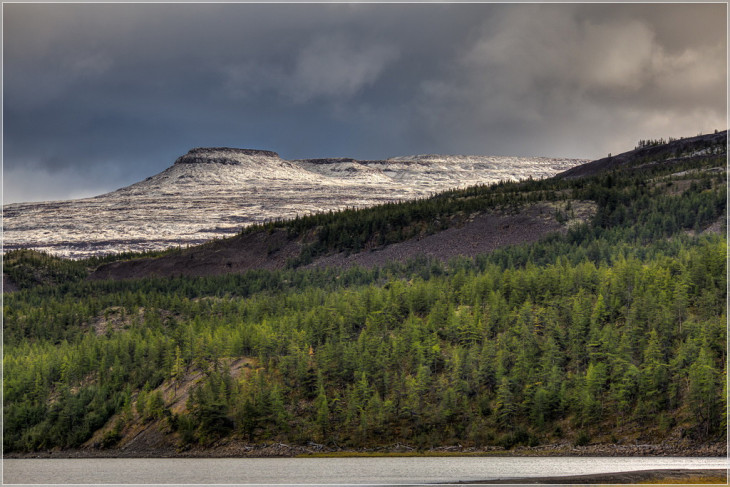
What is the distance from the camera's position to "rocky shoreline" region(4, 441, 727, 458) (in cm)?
6494

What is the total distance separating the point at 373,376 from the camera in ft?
276

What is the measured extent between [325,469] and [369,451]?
816cm

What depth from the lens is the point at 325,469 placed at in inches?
2746

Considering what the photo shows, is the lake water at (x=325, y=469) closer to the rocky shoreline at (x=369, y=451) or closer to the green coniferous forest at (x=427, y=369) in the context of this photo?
the rocky shoreline at (x=369, y=451)

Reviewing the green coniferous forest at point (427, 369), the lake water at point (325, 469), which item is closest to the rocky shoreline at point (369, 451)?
the green coniferous forest at point (427, 369)

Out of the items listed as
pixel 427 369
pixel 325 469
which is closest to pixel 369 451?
pixel 325 469

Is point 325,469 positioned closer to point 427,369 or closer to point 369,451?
point 369,451

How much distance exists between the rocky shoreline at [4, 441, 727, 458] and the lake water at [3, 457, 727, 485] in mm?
1444

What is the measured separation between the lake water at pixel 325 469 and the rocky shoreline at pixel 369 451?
56.9 inches

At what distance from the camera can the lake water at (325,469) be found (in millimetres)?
61344

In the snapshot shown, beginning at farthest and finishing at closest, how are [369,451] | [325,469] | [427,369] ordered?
1. [427,369]
2. [369,451]
3. [325,469]

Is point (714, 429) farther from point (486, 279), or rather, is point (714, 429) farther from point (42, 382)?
point (42, 382)

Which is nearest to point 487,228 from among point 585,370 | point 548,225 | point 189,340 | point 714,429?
point 548,225

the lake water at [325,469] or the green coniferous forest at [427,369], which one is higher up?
the green coniferous forest at [427,369]
